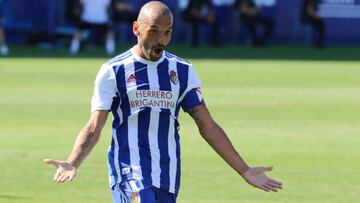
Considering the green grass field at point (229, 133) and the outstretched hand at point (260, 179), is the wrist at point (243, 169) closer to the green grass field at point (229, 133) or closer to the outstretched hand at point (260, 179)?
the outstretched hand at point (260, 179)

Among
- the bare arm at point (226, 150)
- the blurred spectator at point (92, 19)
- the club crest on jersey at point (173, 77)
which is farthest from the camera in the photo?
the blurred spectator at point (92, 19)

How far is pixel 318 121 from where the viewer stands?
17.9m

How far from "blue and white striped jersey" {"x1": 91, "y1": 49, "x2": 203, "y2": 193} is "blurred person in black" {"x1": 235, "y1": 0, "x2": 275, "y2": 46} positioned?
98.7 ft

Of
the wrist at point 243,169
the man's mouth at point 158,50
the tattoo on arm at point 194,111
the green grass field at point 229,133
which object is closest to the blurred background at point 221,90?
the green grass field at point 229,133

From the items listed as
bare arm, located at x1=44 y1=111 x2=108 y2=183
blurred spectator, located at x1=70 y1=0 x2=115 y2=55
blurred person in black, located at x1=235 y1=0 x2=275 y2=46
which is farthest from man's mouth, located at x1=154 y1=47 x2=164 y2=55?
blurred person in black, located at x1=235 y1=0 x2=275 y2=46

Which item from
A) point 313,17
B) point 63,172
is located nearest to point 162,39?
point 63,172

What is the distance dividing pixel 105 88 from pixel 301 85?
1732 centimetres

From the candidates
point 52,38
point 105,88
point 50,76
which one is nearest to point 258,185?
point 105,88

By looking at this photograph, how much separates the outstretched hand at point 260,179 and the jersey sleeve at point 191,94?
60cm

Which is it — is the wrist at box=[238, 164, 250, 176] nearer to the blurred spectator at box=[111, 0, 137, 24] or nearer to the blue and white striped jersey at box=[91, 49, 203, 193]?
the blue and white striped jersey at box=[91, 49, 203, 193]

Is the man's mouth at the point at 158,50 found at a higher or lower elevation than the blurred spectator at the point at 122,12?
higher

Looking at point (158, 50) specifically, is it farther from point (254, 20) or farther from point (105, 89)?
point (254, 20)

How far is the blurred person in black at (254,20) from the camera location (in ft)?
122

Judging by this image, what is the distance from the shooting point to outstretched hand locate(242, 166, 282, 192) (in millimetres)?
7062
